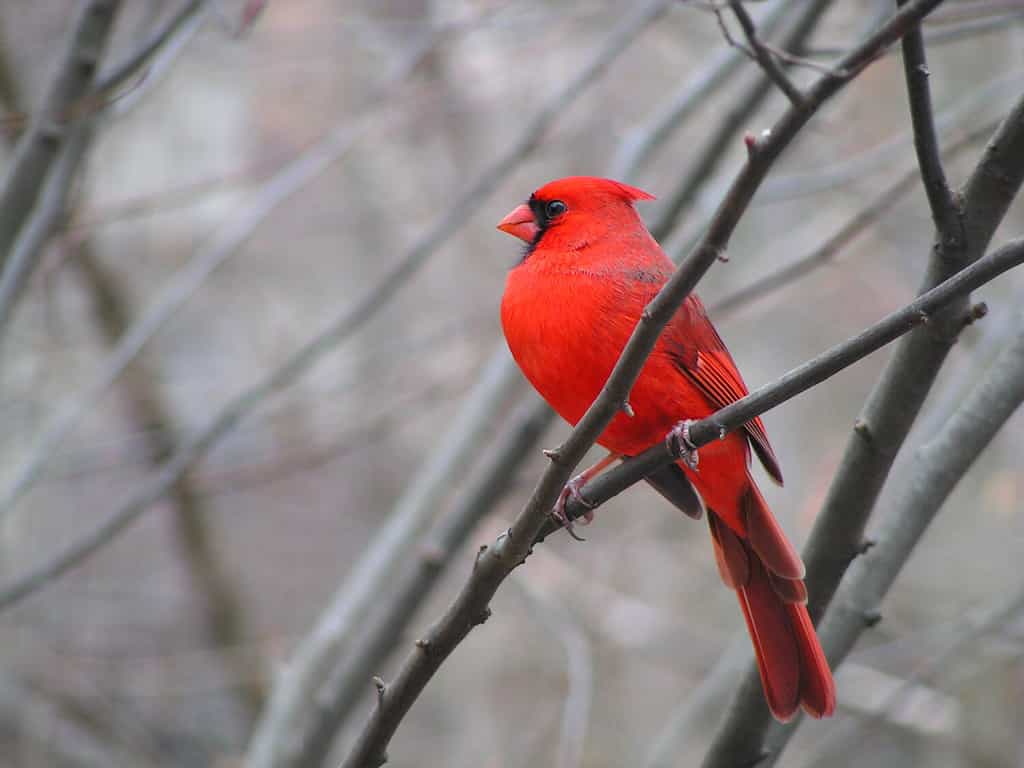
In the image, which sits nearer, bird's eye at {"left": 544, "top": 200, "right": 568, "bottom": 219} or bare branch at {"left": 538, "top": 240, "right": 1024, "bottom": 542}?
bare branch at {"left": 538, "top": 240, "right": 1024, "bottom": 542}

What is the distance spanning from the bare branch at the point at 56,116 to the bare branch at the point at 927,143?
1874 mm

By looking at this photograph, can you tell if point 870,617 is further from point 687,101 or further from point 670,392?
point 687,101

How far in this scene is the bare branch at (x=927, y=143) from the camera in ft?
6.71

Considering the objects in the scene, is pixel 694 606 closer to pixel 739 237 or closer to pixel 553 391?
pixel 739 237

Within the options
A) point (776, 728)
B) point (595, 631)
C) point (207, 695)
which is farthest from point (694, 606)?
point (776, 728)

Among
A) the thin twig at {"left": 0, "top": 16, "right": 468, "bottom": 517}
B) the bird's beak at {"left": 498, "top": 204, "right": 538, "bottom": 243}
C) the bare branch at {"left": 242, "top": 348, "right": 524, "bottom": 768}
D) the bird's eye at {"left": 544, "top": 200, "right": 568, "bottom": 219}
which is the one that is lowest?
the bare branch at {"left": 242, "top": 348, "right": 524, "bottom": 768}

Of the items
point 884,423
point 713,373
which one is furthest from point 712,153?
point 884,423

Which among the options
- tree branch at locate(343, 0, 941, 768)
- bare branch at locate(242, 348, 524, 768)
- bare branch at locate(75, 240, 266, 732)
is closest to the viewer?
tree branch at locate(343, 0, 941, 768)

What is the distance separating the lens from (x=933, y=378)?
2.42m

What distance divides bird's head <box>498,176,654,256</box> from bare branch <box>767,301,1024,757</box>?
3.19ft

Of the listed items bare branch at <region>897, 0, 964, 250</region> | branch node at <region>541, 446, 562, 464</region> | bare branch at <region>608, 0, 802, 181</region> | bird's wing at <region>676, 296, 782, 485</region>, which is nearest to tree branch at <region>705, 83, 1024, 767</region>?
bare branch at <region>897, 0, 964, 250</region>

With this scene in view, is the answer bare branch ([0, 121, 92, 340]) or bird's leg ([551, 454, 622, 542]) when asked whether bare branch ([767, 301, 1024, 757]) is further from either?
bare branch ([0, 121, 92, 340])

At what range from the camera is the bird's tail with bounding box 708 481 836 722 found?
8.56ft

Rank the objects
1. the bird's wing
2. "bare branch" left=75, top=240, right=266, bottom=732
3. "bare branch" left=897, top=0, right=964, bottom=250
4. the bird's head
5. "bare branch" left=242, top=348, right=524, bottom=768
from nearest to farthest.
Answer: "bare branch" left=897, top=0, right=964, bottom=250, the bird's wing, the bird's head, "bare branch" left=242, top=348, right=524, bottom=768, "bare branch" left=75, top=240, right=266, bottom=732
